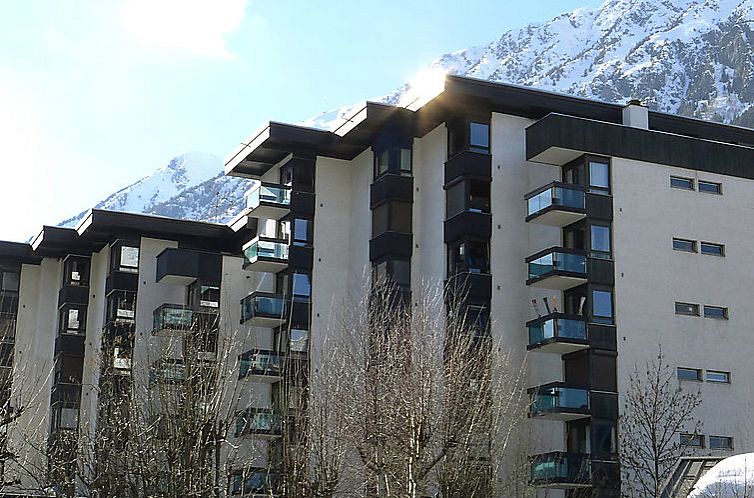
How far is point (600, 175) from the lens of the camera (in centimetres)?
5709

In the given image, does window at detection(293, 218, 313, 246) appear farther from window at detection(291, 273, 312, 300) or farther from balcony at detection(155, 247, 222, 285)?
balcony at detection(155, 247, 222, 285)

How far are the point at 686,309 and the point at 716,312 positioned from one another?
1409mm

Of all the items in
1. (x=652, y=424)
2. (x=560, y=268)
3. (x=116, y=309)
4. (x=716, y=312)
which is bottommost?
(x=652, y=424)

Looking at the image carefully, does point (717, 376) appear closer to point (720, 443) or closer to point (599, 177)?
point (720, 443)

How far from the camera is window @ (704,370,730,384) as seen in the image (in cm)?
5669

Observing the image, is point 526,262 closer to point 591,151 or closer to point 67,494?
point 591,151

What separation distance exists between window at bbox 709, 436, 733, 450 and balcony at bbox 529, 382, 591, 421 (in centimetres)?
531

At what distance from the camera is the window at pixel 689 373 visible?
5612cm

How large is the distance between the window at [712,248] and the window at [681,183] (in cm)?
238

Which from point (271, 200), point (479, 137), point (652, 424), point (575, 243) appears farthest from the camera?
point (271, 200)

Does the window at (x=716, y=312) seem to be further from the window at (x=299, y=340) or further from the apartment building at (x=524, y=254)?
the window at (x=299, y=340)

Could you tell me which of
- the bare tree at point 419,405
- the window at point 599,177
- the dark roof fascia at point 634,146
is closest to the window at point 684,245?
the dark roof fascia at point 634,146

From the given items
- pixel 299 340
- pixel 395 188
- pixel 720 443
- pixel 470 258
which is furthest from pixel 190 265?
pixel 720 443

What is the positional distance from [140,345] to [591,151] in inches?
→ 949
